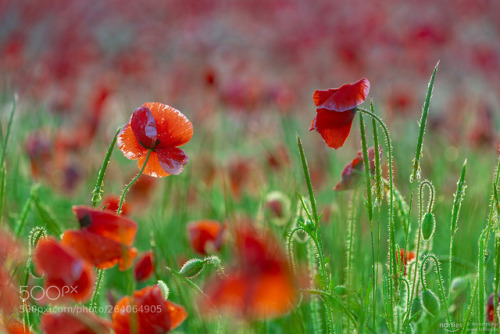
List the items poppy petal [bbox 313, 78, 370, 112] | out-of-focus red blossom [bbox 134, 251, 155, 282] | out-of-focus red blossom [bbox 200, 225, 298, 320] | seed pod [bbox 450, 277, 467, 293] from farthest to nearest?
out-of-focus red blossom [bbox 134, 251, 155, 282] < seed pod [bbox 450, 277, 467, 293] < poppy petal [bbox 313, 78, 370, 112] < out-of-focus red blossom [bbox 200, 225, 298, 320]

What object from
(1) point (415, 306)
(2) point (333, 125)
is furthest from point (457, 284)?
(2) point (333, 125)

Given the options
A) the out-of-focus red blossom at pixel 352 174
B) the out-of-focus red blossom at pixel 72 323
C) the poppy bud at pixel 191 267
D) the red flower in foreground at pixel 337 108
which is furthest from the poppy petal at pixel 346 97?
the out-of-focus red blossom at pixel 72 323

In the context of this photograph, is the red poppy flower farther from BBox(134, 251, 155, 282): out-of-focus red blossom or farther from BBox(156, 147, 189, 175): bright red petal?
BBox(134, 251, 155, 282): out-of-focus red blossom

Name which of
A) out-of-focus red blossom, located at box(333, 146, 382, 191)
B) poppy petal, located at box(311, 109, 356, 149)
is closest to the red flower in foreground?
poppy petal, located at box(311, 109, 356, 149)

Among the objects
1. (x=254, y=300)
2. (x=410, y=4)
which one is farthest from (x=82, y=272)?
(x=410, y=4)

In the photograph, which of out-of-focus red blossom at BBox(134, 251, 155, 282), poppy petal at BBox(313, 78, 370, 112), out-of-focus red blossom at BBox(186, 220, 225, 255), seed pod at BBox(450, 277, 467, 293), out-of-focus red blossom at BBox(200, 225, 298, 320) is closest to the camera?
out-of-focus red blossom at BBox(200, 225, 298, 320)

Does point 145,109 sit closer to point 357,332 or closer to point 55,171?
point 357,332
